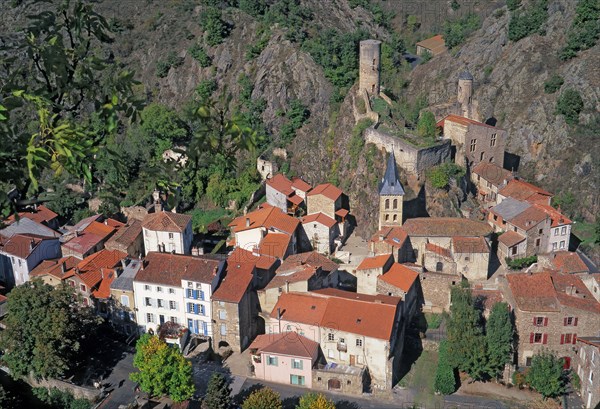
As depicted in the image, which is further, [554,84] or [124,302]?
[554,84]

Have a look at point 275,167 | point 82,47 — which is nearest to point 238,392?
point 275,167

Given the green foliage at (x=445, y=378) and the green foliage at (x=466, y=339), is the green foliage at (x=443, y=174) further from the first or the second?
the green foliage at (x=445, y=378)

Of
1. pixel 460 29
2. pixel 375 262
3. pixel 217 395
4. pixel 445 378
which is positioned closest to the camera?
pixel 217 395

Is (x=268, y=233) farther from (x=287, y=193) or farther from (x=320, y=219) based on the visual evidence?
(x=287, y=193)

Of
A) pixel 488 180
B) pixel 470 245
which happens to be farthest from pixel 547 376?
pixel 488 180

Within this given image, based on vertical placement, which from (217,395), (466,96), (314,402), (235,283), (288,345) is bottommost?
(217,395)

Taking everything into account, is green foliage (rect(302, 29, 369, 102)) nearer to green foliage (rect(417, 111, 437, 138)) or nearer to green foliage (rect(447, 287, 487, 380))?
green foliage (rect(417, 111, 437, 138))
